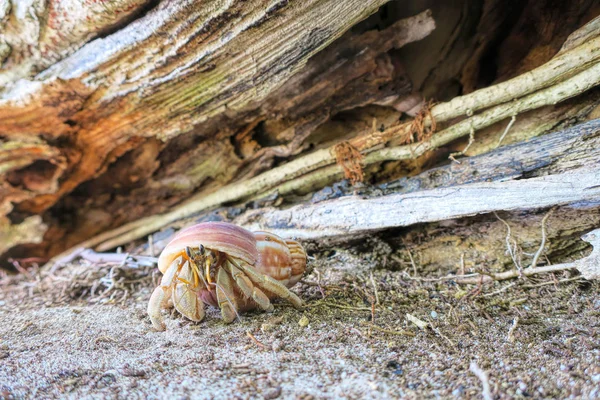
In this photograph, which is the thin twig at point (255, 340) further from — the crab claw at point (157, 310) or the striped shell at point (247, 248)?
the crab claw at point (157, 310)

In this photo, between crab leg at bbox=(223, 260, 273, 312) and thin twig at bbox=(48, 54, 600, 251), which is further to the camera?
thin twig at bbox=(48, 54, 600, 251)

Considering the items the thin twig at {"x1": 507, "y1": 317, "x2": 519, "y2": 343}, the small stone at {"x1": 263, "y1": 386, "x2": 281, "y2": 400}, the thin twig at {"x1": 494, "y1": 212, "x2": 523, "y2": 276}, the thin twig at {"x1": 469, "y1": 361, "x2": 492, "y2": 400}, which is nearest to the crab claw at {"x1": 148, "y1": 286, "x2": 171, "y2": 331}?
the small stone at {"x1": 263, "y1": 386, "x2": 281, "y2": 400}

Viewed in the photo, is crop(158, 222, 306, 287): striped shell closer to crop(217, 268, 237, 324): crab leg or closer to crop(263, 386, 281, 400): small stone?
crop(217, 268, 237, 324): crab leg

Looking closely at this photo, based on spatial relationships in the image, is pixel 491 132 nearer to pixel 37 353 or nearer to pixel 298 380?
pixel 298 380

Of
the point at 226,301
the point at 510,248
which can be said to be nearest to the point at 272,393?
the point at 226,301

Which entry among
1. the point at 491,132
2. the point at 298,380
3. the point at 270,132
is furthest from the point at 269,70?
the point at 298,380

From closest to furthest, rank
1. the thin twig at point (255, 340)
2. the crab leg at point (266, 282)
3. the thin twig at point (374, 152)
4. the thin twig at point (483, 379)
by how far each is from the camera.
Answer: the thin twig at point (483, 379) → the thin twig at point (255, 340) → the crab leg at point (266, 282) → the thin twig at point (374, 152)

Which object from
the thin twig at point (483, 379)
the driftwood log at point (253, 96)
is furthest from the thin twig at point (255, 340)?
the driftwood log at point (253, 96)
